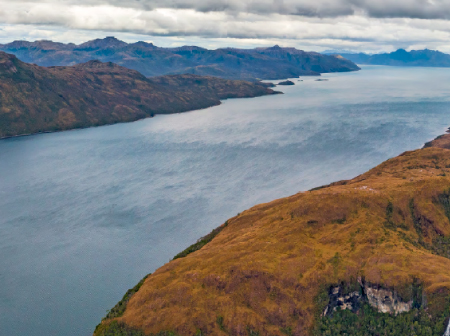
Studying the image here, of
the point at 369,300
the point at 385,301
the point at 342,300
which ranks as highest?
the point at 385,301

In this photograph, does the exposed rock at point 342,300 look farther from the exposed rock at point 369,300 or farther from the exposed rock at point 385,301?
the exposed rock at point 385,301

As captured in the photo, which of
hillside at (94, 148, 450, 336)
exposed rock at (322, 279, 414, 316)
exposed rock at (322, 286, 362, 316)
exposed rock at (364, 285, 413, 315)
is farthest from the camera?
exposed rock at (322, 286, 362, 316)

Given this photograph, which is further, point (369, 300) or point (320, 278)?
point (320, 278)

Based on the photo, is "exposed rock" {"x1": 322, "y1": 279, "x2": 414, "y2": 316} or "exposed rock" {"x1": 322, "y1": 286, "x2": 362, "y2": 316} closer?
"exposed rock" {"x1": 322, "y1": 279, "x2": 414, "y2": 316}

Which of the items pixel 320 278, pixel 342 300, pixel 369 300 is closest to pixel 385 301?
pixel 369 300

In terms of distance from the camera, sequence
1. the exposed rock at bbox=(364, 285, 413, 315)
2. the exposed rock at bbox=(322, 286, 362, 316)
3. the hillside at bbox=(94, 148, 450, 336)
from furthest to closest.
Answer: the exposed rock at bbox=(322, 286, 362, 316)
the exposed rock at bbox=(364, 285, 413, 315)
the hillside at bbox=(94, 148, 450, 336)

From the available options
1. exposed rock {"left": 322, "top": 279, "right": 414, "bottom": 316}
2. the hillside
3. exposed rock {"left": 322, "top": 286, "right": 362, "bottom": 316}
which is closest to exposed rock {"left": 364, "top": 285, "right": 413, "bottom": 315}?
exposed rock {"left": 322, "top": 279, "right": 414, "bottom": 316}

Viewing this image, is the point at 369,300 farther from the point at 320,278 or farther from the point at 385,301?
the point at 320,278

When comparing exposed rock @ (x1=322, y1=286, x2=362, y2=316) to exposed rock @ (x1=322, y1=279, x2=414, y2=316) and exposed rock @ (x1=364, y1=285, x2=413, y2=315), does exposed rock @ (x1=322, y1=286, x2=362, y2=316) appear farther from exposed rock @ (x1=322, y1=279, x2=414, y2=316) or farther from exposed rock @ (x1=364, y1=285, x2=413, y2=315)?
exposed rock @ (x1=364, y1=285, x2=413, y2=315)

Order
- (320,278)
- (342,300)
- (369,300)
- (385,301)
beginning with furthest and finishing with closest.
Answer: (320,278) < (342,300) < (369,300) < (385,301)
